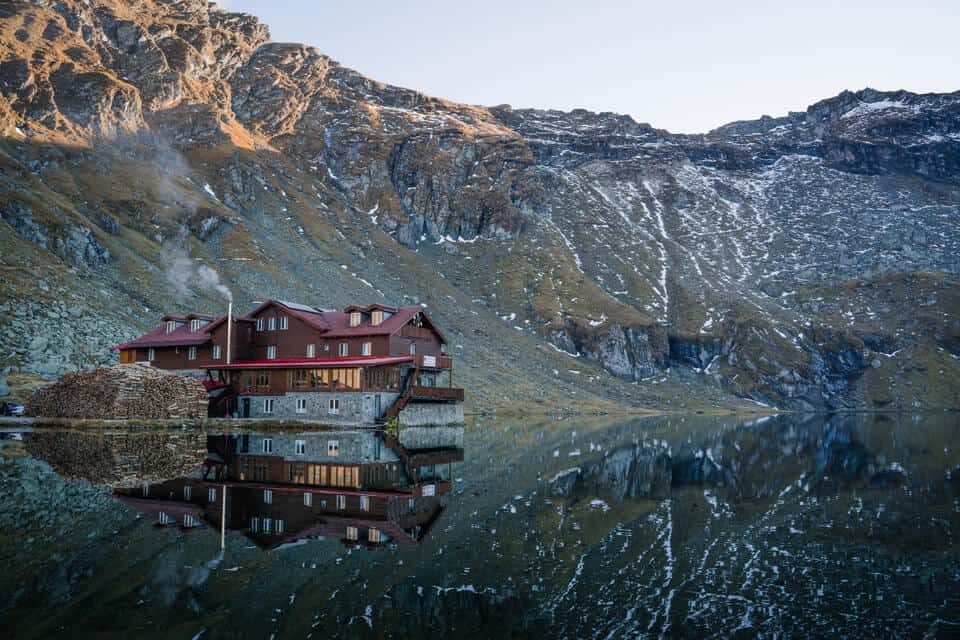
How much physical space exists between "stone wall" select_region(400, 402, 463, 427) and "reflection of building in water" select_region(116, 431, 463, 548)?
22932 millimetres

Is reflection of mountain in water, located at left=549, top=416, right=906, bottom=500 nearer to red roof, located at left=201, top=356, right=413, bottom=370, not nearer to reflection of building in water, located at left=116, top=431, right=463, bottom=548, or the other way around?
reflection of building in water, located at left=116, top=431, right=463, bottom=548

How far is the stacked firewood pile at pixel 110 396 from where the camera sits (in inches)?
2227

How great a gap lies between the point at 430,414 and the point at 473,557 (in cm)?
5463

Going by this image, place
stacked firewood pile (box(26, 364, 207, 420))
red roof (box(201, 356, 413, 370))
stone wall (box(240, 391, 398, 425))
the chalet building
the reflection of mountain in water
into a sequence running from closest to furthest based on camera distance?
1. the reflection of mountain in water
2. stacked firewood pile (box(26, 364, 207, 420))
3. stone wall (box(240, 391, 398, 425))
4. red roof (box(201, 356, 413, 370))
5. the chalet building

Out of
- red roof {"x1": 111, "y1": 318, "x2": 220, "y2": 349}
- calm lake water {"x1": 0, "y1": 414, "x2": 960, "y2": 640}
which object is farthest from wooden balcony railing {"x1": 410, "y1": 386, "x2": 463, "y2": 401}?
calm lake water {"x1": 0, "y1": 414, "x2": 960, "y2": 640}

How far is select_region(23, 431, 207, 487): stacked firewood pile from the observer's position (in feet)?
105

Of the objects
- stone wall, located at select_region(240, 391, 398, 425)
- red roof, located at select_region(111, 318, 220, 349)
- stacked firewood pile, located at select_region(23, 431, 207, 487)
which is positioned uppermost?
red roof, located at select_region(111, 318, 220, 349)

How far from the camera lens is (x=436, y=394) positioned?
75625 millimetres

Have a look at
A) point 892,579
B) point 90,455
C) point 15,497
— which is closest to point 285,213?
point 90,455

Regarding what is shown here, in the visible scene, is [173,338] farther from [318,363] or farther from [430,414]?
[430,414]

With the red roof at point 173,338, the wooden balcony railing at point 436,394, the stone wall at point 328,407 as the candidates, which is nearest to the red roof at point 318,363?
the stone wall at point 328,407

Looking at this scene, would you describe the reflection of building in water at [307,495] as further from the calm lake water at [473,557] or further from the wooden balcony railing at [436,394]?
the wooden balcony railing at [436,394]

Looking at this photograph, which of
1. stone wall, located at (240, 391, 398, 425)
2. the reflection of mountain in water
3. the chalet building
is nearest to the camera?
the reflection of mountain in water

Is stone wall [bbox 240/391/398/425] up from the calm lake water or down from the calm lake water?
down
